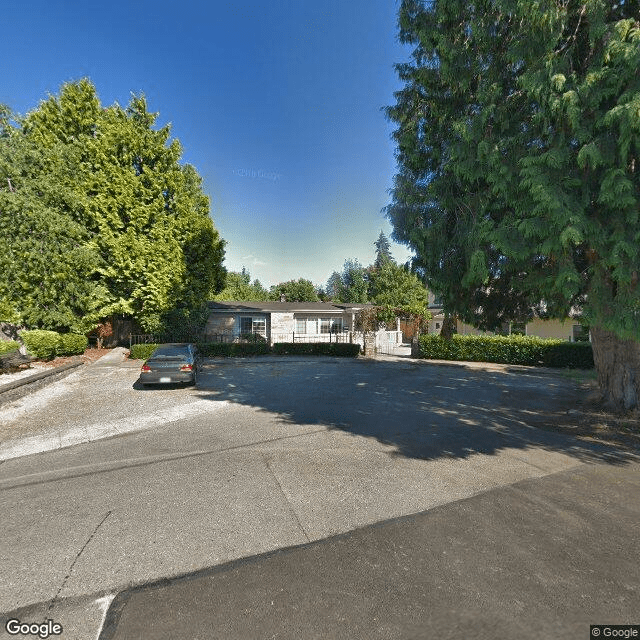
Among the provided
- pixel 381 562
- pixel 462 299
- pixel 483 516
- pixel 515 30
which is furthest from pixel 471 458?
pixel 515 30

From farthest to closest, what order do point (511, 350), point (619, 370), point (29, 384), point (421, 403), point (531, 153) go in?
point (511, 350) < point (29, 384) < point (421, 403) < point (619, 370) < point (531, 153)

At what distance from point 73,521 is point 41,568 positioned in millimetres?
723

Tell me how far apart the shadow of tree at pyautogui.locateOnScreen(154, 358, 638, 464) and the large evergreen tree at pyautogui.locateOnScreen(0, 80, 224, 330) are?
645 centimetres

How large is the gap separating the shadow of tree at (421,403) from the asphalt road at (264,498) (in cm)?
8

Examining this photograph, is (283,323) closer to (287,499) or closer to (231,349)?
(231,349)

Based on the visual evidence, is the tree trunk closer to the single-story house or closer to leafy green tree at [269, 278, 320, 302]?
the single-story house

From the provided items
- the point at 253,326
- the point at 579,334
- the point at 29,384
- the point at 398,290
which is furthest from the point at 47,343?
the point at 398,290

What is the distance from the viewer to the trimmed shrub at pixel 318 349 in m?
20.7

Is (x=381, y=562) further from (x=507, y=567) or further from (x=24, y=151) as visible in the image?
(x=24, y=151)

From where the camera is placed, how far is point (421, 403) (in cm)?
894

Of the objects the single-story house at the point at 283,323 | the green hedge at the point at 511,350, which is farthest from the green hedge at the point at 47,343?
the green hedge at the point at 511,350

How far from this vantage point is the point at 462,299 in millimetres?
8422

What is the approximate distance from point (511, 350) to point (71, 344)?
2228 centimetres

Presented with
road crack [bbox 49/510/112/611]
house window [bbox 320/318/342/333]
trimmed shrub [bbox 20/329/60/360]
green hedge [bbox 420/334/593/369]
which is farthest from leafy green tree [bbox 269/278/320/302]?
road crack [bbox 49/510/112/611]
